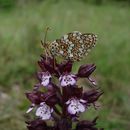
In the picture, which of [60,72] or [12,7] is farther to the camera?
[12,7]

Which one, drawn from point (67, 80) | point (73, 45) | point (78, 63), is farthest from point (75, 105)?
point (78, 63)

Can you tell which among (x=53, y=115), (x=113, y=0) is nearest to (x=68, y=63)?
(x=53, y=115)

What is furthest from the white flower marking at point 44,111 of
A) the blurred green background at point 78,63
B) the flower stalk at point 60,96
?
the blurred green background at point 78,63

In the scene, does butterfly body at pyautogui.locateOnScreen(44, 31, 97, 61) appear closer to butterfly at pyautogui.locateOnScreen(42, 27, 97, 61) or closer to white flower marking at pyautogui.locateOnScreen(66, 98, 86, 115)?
butterfly at pyautogui.locateOnScreen(42, 27, 97, 61)

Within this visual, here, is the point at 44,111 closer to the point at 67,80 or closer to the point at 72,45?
the point at 67,80

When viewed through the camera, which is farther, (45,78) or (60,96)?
(60,96)

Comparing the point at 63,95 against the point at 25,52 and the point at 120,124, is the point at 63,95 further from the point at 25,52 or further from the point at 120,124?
the point at 25,52
